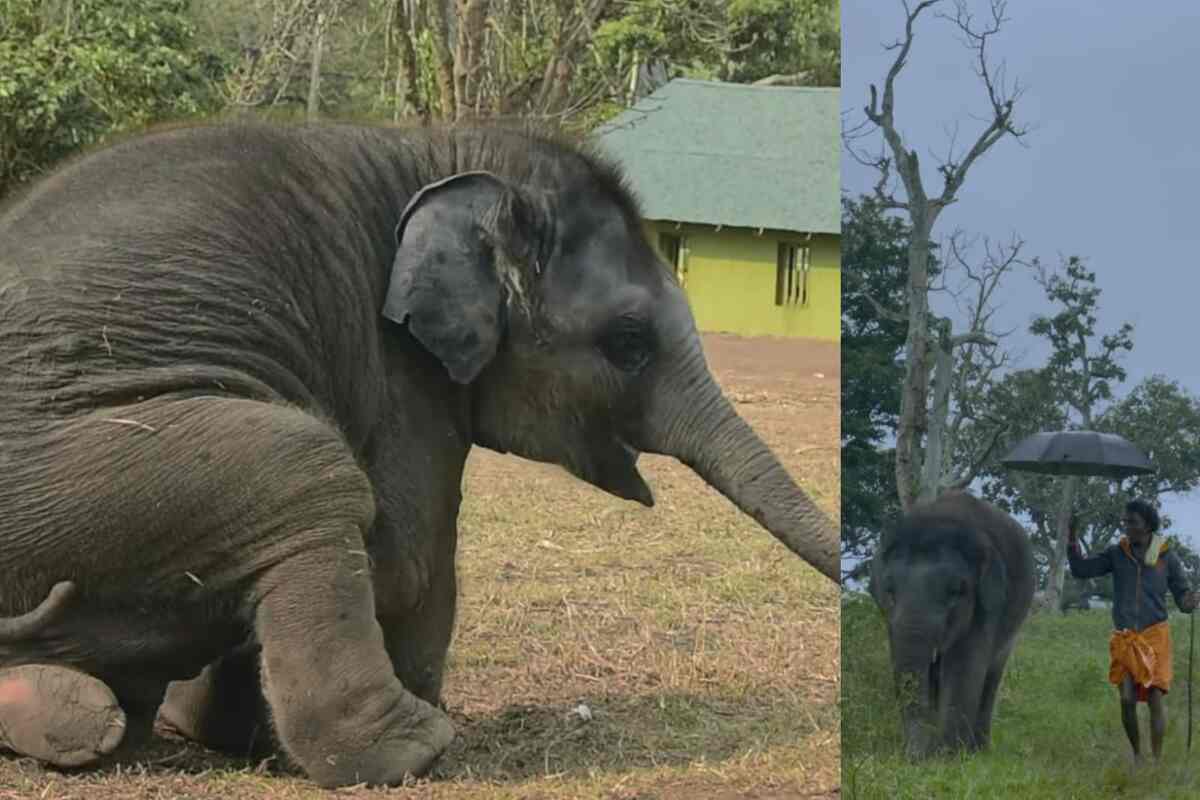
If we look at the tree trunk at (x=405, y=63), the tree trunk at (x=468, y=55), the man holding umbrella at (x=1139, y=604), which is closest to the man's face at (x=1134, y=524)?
the man holding umbrella at (x=1139, y=604)

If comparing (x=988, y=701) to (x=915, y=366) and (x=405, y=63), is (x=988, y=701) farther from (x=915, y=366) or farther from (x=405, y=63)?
(x=405, y=63)

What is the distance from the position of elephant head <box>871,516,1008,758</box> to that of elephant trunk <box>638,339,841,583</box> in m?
3.67

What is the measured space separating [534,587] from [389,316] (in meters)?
3.57

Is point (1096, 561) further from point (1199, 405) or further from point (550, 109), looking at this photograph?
point (550, 109)

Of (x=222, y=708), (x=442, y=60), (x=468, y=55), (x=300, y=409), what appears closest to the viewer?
(x=300, y=409)

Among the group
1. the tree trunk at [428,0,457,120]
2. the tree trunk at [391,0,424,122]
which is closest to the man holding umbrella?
the tree trunk at [428,0,457,120]

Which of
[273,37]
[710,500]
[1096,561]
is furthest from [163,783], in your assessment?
[273,37]

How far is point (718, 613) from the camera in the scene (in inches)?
347

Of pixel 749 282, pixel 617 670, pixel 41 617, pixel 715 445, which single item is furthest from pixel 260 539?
pixel 749 282

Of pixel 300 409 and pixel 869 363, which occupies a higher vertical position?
pixel 869 363

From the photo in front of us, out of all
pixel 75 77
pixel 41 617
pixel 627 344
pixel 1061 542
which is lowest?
pixel 41 617

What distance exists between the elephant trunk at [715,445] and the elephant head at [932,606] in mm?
3666

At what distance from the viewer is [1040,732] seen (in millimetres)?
2545

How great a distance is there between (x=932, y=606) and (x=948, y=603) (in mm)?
156
